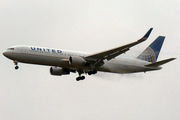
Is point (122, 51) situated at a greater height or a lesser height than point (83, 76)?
greater

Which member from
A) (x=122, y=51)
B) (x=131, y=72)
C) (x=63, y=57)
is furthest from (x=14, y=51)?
(x=131, y=72)

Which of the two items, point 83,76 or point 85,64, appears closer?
point 85,64

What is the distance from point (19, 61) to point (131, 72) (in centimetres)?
1693

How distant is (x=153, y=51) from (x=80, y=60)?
14.9 meters

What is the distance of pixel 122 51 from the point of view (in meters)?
38.3

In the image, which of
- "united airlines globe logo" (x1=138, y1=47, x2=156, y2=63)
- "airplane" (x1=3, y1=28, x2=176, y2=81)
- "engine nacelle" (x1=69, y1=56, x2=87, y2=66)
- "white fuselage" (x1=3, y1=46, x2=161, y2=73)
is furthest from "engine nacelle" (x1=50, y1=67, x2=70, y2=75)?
"united airlines globe logo" (x1=138, y1=47, x2=156, y2=63)

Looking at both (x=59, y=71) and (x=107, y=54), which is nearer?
(x=107, y=54)

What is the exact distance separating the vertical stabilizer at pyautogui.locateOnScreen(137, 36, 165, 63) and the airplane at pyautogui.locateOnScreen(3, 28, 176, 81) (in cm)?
164

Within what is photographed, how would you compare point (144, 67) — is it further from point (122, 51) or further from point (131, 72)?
point (122, 51)

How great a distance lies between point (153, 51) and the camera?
48031 millimetres

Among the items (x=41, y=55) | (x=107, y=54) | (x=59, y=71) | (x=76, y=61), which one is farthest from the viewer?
(x=59, y=71)

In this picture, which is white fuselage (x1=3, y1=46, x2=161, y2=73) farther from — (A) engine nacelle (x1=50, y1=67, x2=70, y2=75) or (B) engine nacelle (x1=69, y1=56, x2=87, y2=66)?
(A) engine nacelle (x1=50, y1=67, x2=70, y2=75)

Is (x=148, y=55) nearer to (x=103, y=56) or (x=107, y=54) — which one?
(x=103, y=56)

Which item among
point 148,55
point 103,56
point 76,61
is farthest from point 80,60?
point 148,55
